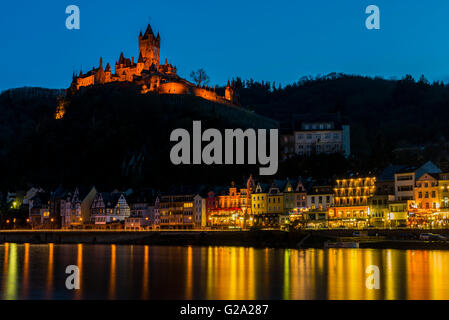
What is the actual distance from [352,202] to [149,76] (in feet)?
247

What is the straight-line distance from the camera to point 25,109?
190875 millimetres

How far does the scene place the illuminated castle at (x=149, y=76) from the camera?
14412 cm

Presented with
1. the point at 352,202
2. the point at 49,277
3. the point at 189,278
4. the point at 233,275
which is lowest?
the point at 49,277

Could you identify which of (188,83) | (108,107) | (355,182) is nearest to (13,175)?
(108,107)

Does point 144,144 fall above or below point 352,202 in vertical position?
above

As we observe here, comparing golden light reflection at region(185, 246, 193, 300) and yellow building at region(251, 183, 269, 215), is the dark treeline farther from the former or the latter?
golden light reflection at region(185, 246, 193, 300)

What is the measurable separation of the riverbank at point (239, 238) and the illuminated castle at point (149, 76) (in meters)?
54.1

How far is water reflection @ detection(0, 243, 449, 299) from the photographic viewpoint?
37781mm

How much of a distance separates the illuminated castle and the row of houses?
4230 cm

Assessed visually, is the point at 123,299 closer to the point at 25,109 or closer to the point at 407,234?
the point at 407,234

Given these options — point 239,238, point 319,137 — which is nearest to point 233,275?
point 239,238

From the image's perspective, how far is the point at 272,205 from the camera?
8856cm

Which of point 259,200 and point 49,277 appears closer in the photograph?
point 49,277

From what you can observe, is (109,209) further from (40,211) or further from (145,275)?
(145,275)
